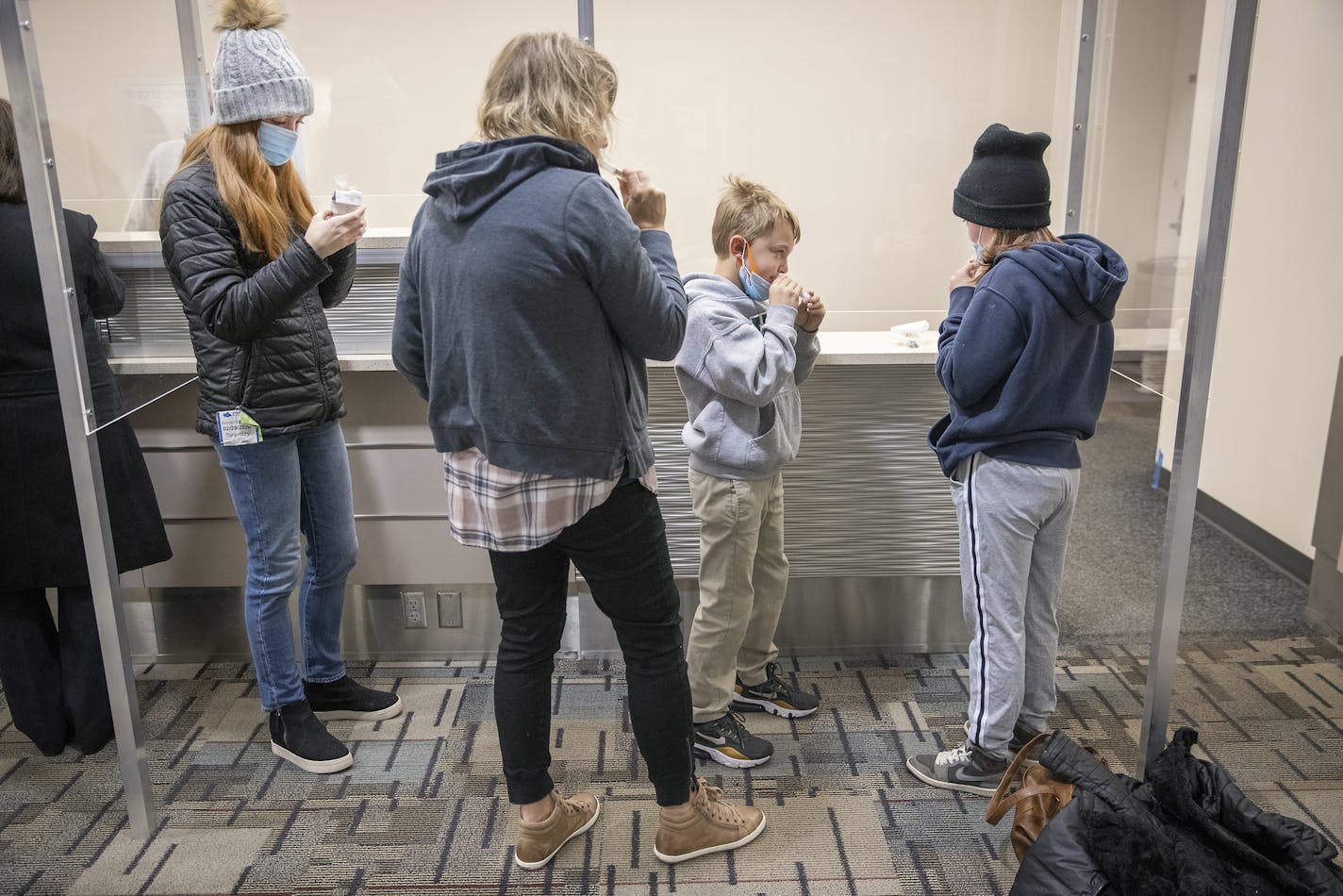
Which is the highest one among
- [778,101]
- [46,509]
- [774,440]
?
[778,101]

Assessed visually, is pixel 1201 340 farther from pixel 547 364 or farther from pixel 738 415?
pixel 547 364

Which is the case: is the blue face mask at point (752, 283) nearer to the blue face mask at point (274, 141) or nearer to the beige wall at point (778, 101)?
the beige wall at point (778, 101)

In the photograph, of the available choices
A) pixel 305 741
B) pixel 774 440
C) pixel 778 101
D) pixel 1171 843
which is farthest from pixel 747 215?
pixel 305 741

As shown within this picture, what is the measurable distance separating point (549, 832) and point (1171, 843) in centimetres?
105

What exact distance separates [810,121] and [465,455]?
1.44 meters

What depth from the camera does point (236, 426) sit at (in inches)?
77.7

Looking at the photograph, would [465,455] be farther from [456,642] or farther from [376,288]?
[456,642]

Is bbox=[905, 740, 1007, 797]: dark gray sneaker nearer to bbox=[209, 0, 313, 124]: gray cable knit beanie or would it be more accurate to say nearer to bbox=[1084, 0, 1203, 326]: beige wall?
bbox=[1084, 0, 1203, 326]: beige wall

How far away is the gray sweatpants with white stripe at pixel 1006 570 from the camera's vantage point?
6.36ft

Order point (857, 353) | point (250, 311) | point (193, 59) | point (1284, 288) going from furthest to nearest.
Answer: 1. point (1284, 288)
2. point (193, 59)
3. point (857, 353)
4. point (250, 311)

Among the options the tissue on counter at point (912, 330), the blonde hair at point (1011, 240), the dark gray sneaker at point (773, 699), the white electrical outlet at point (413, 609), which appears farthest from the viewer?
the white electrical outlet at point (413, 609)

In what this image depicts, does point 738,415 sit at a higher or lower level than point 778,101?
lower

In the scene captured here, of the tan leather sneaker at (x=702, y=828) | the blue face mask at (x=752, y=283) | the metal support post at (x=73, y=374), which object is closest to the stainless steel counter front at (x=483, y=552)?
the blue face mask at (x=752, y=283)

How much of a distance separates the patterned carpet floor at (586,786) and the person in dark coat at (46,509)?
152 mm
